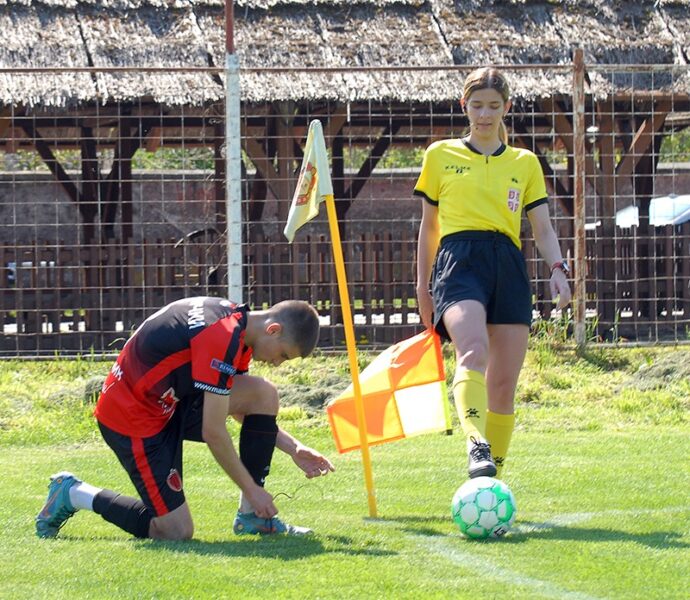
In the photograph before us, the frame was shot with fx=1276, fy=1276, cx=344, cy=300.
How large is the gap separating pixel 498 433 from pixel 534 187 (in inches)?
45.7

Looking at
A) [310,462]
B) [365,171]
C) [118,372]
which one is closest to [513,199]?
[310,462]

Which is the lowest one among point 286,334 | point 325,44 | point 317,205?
point 286,334

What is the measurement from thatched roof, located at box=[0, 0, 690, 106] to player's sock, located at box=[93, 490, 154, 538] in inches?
339

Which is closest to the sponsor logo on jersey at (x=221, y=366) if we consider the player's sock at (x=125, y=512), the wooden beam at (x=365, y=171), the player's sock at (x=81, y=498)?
the player's sock at (x=125, y=512)

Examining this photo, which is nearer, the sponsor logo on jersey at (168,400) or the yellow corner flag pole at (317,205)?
the sponsor logo on jersey at (168,400)

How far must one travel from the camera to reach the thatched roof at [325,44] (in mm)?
13648

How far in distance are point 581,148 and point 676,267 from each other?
8.60 ft

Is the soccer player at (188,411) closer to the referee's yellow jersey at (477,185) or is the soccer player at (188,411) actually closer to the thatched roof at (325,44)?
the referee's yellow jersey at (477,185)

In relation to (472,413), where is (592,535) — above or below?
below

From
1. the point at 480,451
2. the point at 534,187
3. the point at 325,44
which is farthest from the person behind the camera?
the point at 325,44

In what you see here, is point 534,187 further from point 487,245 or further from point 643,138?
point 643,138

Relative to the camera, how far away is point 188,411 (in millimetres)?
5418

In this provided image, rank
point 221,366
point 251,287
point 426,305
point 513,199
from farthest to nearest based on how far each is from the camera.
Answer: point 251,287
point 426,305
point 513,199
point 221,366

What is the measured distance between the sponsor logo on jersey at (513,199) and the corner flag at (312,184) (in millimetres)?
829
